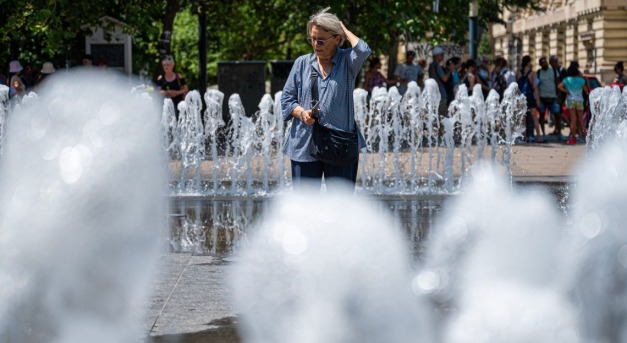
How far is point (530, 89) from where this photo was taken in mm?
23688

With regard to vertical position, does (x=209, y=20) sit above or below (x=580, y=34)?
below

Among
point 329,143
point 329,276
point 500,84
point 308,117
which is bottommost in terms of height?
point 329,276

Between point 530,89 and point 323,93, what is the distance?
1697 centimetres

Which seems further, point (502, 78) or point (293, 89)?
point (502, 78)

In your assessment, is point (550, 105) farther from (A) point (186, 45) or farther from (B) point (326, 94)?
(A) point (186, 45)

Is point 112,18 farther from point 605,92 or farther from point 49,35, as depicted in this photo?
point 605,92

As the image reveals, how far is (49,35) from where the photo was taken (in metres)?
20.5

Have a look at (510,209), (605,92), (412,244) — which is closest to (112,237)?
(510,209)

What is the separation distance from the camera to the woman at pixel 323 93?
7.12 metres

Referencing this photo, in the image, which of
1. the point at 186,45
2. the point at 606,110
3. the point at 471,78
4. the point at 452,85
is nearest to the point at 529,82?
the point at 471,78

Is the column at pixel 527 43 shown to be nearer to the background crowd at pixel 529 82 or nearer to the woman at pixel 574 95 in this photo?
the background crowd at pixel 529 82

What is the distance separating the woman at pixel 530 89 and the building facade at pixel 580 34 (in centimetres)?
1443

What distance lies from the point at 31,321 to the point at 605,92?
1238cm

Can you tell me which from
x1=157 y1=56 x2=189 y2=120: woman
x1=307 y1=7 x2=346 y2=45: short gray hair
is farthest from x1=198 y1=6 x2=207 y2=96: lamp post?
x1=307 y1=7 x2=346 y2=45: short gray hair
